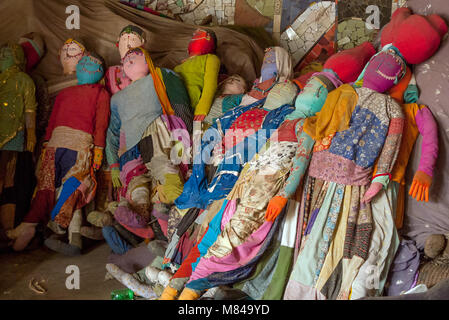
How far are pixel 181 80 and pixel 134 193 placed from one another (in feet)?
3.40

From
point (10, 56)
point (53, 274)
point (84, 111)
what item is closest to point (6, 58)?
point (10, 56)

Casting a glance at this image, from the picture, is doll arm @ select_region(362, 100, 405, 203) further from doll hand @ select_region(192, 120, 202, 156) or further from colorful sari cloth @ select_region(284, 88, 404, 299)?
doll hand @ select_region(192, 120, 202, 156)

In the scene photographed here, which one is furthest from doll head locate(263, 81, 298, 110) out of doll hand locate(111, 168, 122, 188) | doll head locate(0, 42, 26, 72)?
doll head locate(0, 42, 26, 72)

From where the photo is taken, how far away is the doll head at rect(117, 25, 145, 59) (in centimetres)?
388

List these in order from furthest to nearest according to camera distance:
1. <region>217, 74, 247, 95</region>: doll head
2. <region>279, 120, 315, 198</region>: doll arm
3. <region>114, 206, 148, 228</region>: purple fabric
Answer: <region>217, 74, 247, 95</region>: doll head, <region>114, 206, 148, 228</region>: purple fabric, <region>279, 120, 315, 198</region>: doll arm

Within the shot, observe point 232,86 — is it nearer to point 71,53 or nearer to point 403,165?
point 71,53

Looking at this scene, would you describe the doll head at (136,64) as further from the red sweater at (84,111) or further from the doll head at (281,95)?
the doll head at (281,95)

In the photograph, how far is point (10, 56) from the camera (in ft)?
12.1

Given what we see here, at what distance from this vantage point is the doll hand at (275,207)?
248cm

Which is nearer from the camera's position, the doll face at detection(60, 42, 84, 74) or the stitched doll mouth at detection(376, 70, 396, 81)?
the stitched doll mouth at detection(376, 70, 396, 81)

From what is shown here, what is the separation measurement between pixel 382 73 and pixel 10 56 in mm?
2826

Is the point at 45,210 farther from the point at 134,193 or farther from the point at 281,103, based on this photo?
the point at 281,103

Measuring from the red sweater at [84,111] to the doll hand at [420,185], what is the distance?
2.36 meters

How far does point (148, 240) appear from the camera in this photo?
3.40m
